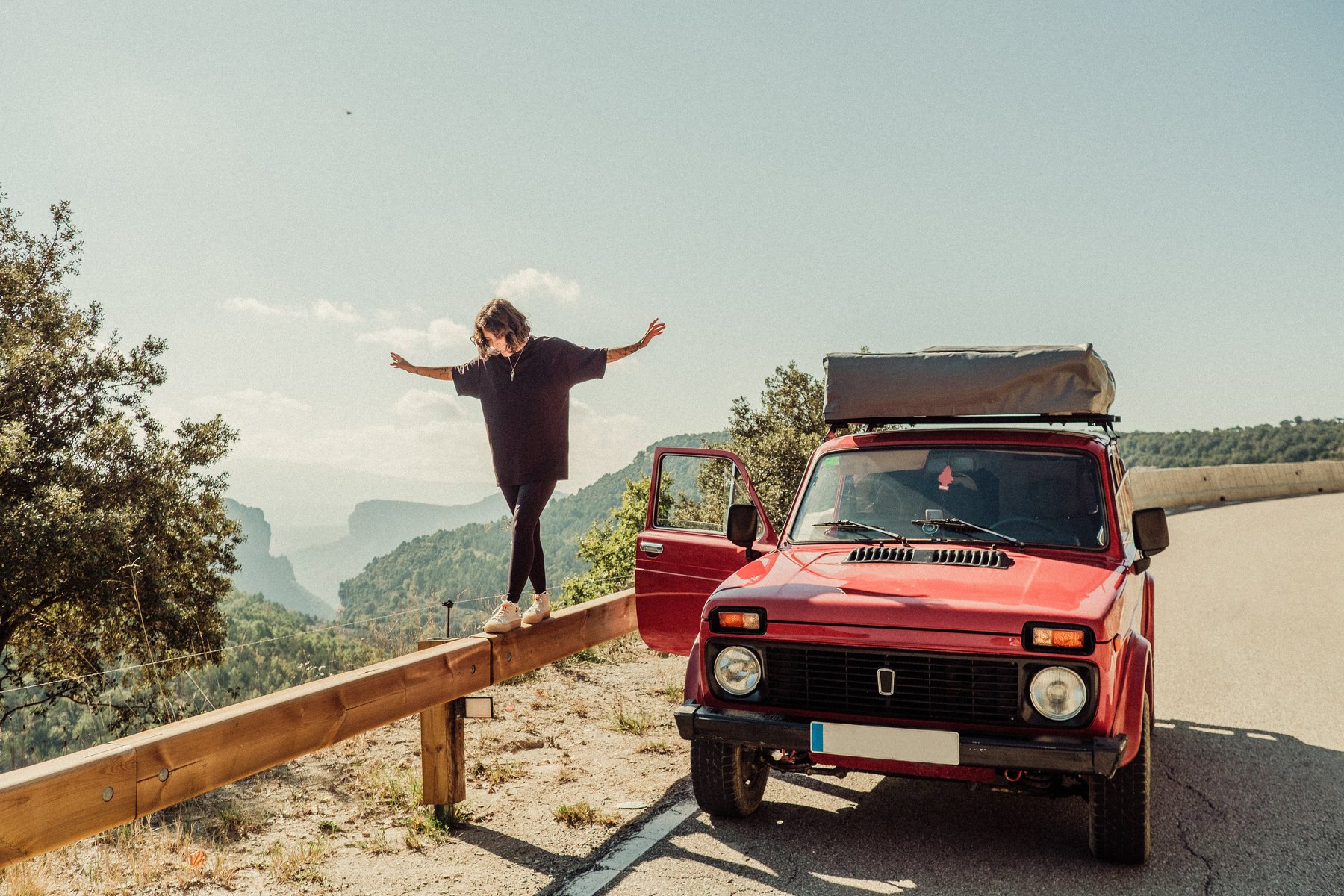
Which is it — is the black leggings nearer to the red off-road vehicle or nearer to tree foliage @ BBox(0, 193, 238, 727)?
the red off-road vehicle

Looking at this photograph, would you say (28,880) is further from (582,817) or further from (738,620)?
(738,620)

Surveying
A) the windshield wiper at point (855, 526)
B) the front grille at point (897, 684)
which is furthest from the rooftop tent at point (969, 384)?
the front grille at point (897, 684)

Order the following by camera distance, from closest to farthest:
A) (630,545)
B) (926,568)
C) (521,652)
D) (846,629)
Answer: (846,629)
(926,568)
(521,652)
(630,545)

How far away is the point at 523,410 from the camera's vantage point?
18.3ft

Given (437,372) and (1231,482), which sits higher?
(437,372)

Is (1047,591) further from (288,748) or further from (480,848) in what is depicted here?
(288,748)

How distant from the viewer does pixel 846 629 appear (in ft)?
13.7

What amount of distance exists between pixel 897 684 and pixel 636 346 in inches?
101

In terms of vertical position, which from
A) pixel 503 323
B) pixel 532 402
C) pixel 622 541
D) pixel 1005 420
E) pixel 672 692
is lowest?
pixel 622 541

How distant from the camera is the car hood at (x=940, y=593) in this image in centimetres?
400

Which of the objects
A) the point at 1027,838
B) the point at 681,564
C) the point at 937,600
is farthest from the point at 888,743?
the point at 681,564

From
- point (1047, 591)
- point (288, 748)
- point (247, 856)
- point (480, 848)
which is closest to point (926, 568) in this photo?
point (1047, 591)

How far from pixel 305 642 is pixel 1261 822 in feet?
27.4

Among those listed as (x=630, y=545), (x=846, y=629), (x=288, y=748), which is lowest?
(x=630, y=545)
